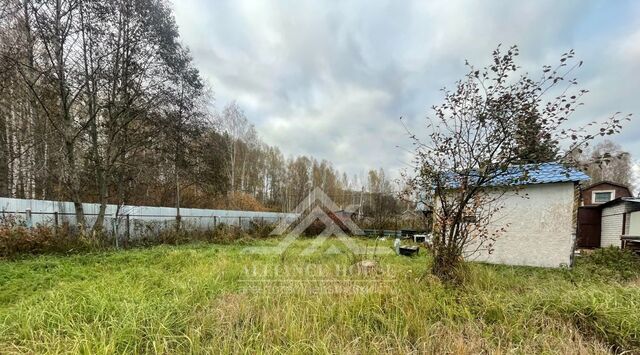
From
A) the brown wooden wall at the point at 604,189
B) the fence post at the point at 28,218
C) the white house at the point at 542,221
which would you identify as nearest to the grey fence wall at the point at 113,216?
the fence post at the point at 28,218

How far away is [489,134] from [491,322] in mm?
2842

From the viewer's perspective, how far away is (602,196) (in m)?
17.2

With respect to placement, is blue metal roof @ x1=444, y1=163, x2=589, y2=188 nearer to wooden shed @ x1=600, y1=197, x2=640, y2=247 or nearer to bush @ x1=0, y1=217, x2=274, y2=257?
wooden shed @ x1=600, y1=197, x2=640, y2=247

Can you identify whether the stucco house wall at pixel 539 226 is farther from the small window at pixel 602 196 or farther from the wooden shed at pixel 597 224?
the small window at pixel 602 196

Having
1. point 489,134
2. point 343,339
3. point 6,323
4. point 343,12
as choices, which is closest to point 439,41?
point 343,12

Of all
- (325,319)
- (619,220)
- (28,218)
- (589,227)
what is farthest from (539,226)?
(28,218)

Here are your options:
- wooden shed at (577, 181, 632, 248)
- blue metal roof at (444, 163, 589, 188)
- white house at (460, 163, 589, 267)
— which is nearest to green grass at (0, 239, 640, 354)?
blue metal roof at (444, 163, 589, 188)

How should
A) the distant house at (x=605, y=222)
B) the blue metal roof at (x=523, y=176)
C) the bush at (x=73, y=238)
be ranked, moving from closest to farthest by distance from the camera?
the blue metal roof at (x=523, y=176)
the bush at (x=73, y=238)
the distant house at (x=605, y=222)

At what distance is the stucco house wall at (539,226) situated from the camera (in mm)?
6992

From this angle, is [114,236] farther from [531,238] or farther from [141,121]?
[531,238]

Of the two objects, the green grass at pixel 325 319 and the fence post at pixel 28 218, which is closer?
the green grass at pixel 325 319

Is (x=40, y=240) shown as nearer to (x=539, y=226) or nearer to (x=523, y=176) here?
(x=523, y=176)

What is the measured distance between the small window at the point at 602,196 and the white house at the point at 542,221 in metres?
14.6

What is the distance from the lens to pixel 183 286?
11.8 feet
